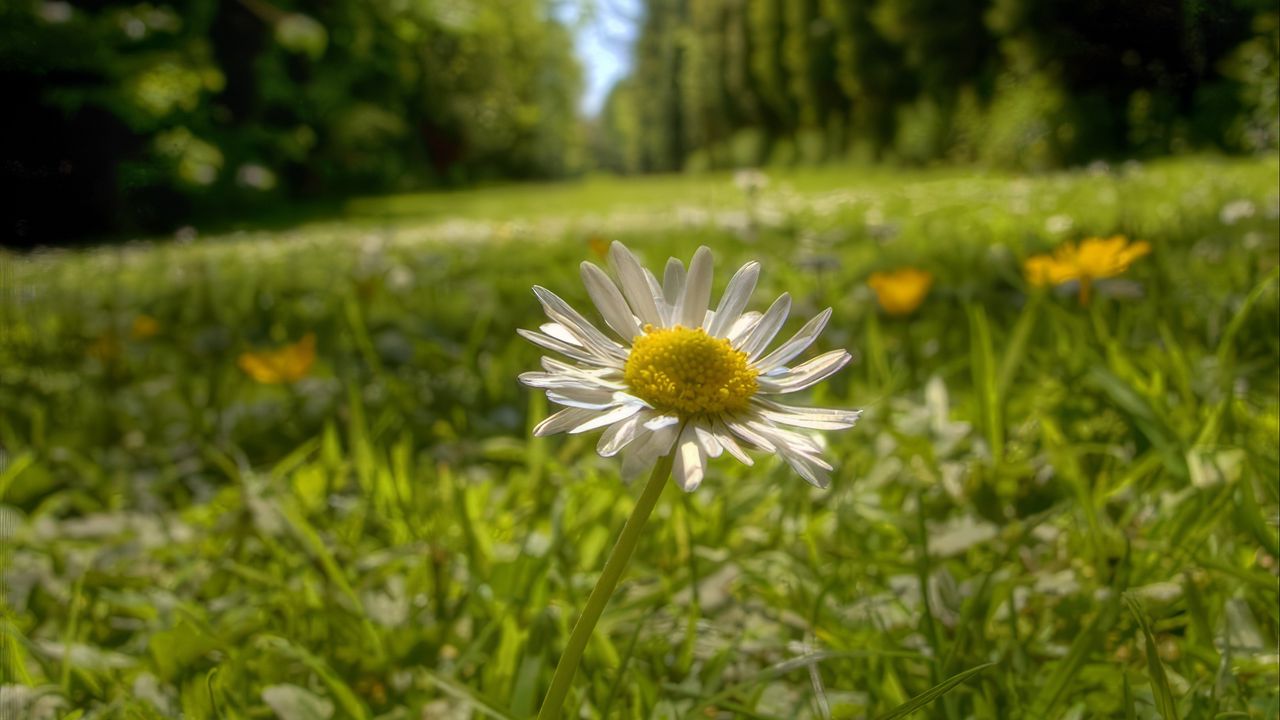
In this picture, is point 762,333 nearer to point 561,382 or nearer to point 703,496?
point 561,382

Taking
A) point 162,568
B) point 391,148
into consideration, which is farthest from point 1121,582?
point 391,148

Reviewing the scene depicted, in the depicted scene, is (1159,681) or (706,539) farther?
(706,539)

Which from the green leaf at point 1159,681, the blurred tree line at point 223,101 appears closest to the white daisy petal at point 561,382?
the green leaf at point 1159,681

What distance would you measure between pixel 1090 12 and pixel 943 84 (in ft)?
44.3

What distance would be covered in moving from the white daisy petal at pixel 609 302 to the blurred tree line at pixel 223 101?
2.84 metres

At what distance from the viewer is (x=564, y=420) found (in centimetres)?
50

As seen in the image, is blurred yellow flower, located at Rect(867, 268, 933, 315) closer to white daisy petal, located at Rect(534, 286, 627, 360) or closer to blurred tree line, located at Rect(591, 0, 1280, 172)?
blurred tree line, located at Rect(591, 0, 1280, 172)

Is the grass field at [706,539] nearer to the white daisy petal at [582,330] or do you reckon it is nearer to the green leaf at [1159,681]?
the green leaf at [1159,681]

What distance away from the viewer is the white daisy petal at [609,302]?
20.3 inches

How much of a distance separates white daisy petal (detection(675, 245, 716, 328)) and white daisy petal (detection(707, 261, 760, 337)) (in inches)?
0.5

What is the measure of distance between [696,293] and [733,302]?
0.03 metres

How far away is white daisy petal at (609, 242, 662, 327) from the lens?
20.8 inches

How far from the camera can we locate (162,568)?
1397 mm

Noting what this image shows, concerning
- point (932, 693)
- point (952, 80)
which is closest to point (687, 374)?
point (932, 693)
